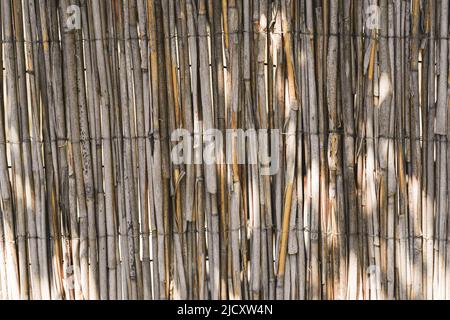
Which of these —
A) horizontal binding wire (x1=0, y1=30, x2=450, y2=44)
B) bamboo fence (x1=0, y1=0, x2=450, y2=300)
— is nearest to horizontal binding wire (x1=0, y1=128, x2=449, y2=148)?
bamboo fence (x1=0, y1=0, x2=450, y2=300)

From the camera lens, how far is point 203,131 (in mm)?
1752

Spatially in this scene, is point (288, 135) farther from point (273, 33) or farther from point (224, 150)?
point (273, 33)

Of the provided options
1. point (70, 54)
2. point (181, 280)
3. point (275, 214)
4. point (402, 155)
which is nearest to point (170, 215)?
point (181, 280)

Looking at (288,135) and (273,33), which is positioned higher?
(273,33)

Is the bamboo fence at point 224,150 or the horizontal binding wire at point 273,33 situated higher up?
the horizontal binding wire at point 273,33

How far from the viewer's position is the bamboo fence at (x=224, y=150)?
1729 millimetres

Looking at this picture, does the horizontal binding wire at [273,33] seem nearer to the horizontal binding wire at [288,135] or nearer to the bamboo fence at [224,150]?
the bamboo fence at [224,150]

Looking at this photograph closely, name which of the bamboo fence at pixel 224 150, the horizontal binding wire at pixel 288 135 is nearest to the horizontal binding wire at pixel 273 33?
the bamboo fence at pixel 224 150

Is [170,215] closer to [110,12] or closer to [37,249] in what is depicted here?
[37,249]

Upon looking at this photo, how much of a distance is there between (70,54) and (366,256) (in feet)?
3.45

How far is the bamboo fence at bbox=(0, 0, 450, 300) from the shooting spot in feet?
5.67

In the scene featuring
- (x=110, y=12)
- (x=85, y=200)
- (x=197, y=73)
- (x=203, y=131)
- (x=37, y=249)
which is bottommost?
(x=37, y=249)

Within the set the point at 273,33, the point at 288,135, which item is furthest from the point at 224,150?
the point at 273,33

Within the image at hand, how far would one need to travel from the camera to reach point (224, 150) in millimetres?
1766
